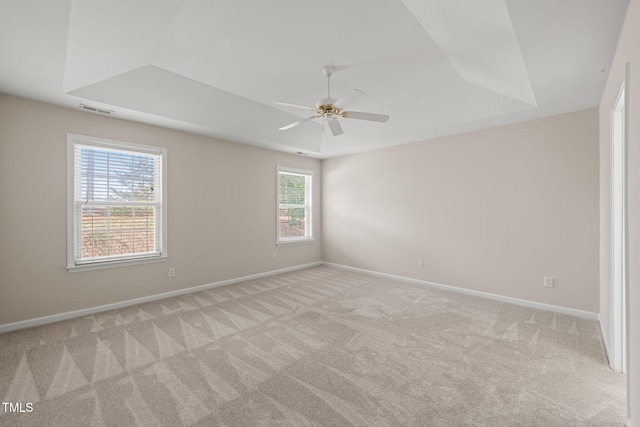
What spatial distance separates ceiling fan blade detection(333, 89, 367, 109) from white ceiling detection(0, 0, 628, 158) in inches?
16.5

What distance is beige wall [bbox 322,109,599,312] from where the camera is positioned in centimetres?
325

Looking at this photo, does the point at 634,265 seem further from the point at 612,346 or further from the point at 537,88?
the point at 537,88

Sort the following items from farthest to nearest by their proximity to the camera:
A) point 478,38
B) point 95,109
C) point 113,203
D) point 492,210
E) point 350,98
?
point 492,210
point 113,203
point 95,109
point 350,98
point 478,38

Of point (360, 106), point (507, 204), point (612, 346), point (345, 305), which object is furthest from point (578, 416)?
point (360, 106)

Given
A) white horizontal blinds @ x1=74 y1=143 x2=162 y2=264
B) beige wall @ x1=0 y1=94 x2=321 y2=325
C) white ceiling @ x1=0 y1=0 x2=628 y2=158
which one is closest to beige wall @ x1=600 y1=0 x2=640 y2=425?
white ceiling @ x1=0 y1=0 x2=628 y2=158

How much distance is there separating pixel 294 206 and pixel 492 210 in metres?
3.60

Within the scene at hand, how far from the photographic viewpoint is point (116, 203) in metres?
3.54

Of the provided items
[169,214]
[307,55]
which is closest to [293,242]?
[169,214]

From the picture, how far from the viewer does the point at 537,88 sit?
105 inches

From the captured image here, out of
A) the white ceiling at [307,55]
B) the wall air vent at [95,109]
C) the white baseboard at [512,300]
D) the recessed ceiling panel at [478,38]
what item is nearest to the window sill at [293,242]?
the white baseboard at [512,300]

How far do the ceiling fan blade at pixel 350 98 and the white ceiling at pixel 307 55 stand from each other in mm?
419

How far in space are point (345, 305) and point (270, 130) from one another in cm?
286

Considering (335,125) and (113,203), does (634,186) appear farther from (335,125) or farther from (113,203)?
(113,203)

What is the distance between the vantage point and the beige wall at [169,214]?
2885 millimetres
